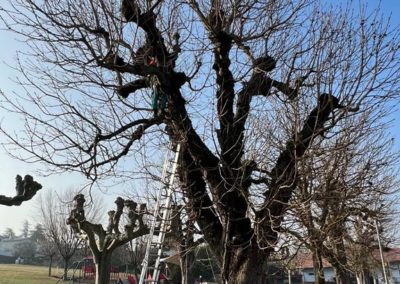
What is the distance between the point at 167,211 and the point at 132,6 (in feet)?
11.3

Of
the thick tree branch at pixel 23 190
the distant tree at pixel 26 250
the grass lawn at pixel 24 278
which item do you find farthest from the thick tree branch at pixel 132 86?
the distant tree at pixel 26 250

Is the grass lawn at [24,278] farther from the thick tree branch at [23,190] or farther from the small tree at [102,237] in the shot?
the thick tree branch at [23,190]

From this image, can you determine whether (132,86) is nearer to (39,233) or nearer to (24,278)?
(24,278)

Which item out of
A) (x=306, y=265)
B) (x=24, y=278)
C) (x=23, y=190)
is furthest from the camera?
(x=24, y=278)

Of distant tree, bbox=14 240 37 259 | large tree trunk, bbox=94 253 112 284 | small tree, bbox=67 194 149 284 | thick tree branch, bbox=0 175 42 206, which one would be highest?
distant tree, bbox=14 240 37 259

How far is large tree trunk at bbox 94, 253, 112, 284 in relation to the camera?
1850 centimetres

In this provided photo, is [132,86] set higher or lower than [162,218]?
higher

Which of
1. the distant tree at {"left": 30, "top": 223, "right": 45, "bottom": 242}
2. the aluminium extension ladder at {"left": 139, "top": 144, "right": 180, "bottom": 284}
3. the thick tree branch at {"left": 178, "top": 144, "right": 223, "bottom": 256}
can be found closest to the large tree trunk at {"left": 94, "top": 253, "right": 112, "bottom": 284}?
the aluminium extension ladder at {"left": 139, "top": 144, "right": 180, "bottom": 284}

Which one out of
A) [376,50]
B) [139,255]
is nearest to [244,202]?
[376,50]

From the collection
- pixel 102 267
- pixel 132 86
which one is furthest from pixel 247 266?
pixel 102 267

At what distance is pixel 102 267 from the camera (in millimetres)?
18734

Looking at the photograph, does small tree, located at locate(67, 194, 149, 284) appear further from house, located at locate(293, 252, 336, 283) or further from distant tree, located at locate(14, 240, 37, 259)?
distant tree, located at locate(14, 240, 37, 259)

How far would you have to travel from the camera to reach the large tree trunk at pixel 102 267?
18.5m

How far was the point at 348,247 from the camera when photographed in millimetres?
19203
